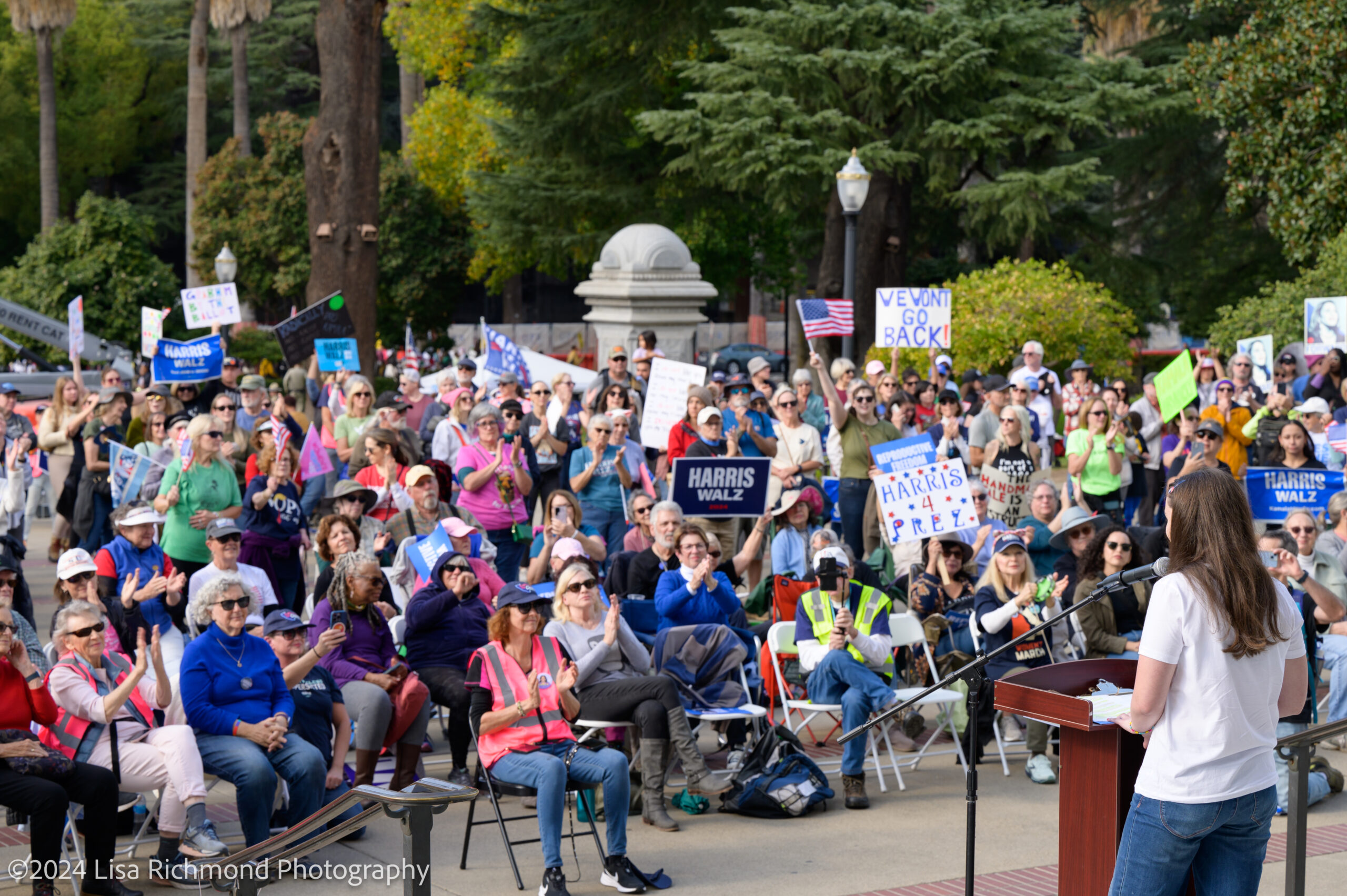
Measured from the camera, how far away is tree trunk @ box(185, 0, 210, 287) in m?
47.1

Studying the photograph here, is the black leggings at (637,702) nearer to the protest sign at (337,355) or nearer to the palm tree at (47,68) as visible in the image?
the protest sign at (337,355)

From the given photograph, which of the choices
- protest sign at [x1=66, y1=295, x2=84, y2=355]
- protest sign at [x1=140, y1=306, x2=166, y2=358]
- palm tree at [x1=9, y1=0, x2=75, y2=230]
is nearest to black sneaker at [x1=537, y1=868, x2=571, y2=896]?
protest sign at [x1=66, y1=295, x2=84, y2=355]

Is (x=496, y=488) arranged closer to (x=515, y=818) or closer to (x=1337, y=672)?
(x=515, y=818)

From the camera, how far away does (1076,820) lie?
16.3 ft

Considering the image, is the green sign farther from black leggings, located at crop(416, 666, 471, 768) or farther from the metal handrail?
the metal handrail

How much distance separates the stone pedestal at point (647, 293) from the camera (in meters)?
20.3

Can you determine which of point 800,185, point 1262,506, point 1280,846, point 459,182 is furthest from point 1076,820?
point 459,182

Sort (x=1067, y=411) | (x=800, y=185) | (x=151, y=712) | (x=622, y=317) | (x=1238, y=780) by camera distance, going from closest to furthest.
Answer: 1. (x=1238, y=780)
2. (x=151, y=712)
3. (x=1067, y=411)
4. (x=622, y=317)
5. (x=800, y=185)

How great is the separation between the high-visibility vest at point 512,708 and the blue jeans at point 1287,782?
12.5 ft

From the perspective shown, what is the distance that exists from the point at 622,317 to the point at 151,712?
13551 mm

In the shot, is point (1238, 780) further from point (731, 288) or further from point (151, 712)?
point (731, 288)

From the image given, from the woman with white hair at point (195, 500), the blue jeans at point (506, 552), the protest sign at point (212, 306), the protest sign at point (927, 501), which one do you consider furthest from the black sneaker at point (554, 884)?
the protest sign at point (212, 306)

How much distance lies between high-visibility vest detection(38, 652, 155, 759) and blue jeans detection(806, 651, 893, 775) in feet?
12.1

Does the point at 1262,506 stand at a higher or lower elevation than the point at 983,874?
higher
